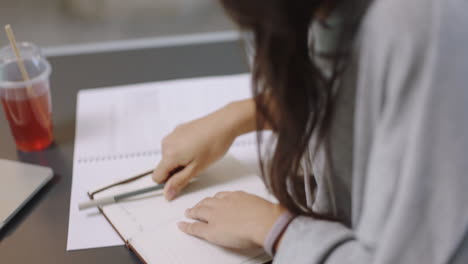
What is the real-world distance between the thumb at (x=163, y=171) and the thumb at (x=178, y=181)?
0.02m

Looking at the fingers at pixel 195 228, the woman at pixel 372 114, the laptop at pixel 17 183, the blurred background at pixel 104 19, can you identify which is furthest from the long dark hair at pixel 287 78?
the blurred background at pixel 104 19

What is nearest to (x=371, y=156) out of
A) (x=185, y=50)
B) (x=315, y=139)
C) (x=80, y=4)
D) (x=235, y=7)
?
(x=315, y=139)

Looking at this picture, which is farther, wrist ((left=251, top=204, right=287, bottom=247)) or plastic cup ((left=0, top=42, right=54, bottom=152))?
plastic cup ((left=0, top=42, right=54, bottom=152))

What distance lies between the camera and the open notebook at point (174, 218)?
64cm

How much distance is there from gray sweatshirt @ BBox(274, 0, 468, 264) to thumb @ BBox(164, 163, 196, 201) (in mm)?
296

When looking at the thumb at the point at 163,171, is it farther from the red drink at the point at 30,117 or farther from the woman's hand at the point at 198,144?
the red drink at the point at 30,117

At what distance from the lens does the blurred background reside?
5.77 feet

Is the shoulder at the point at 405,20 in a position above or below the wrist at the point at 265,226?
above

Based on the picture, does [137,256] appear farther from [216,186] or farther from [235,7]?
[235,7]

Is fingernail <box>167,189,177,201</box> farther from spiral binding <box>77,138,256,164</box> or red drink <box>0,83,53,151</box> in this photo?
red drink <box>0,83,53,151</box>

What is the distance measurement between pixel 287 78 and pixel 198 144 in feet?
1.02

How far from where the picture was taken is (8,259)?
662 mm

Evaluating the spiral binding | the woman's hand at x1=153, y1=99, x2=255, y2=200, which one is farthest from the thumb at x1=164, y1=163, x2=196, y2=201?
the spiral binding

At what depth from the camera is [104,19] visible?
5.86 feet
